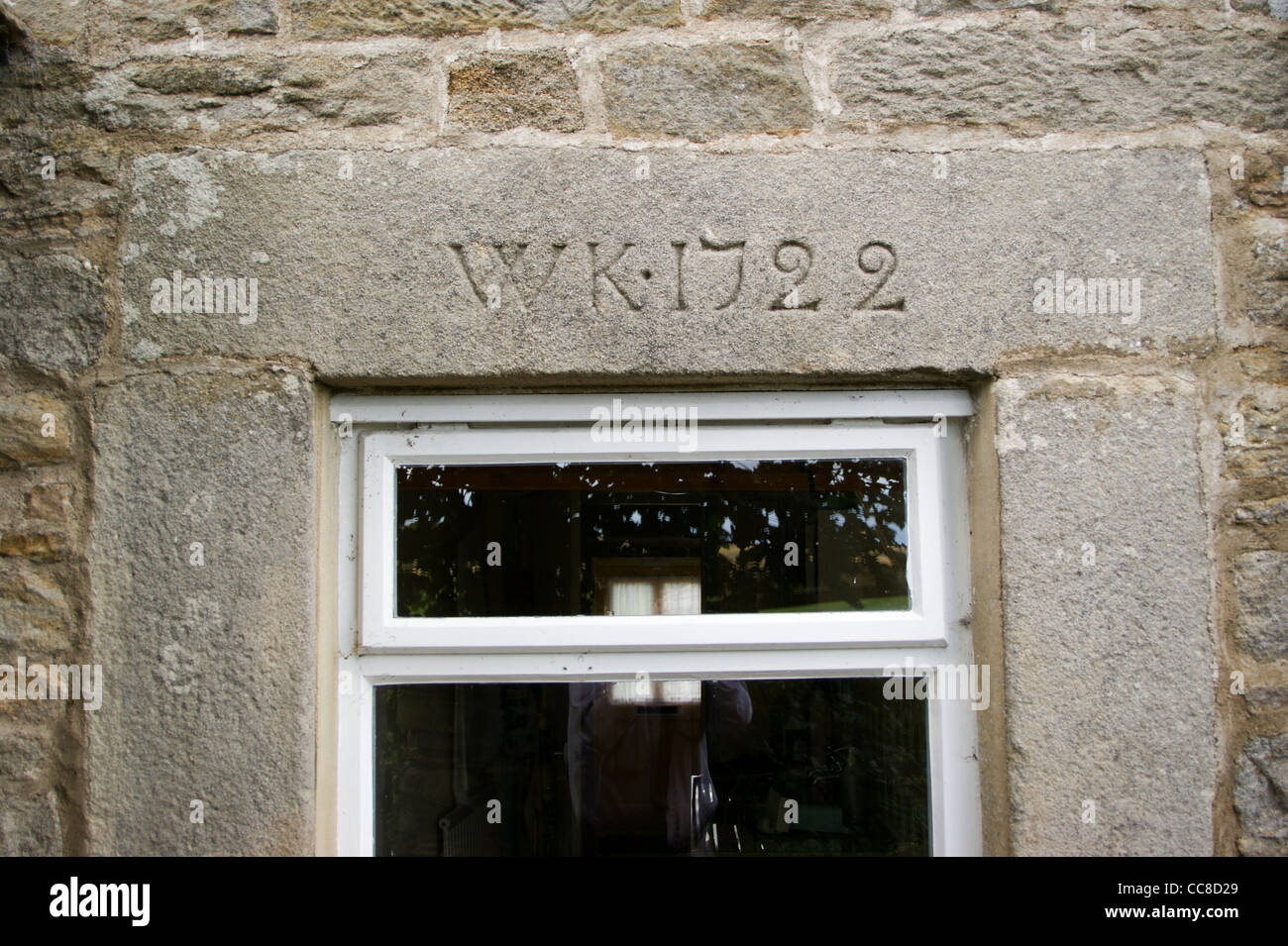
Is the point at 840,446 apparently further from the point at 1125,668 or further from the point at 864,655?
the point at 1125,668

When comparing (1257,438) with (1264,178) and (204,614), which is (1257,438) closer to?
(1264,178)

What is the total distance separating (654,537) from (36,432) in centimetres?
123

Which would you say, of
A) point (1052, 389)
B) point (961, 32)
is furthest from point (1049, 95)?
point (1052, 389)

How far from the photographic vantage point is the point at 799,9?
171 centimetres

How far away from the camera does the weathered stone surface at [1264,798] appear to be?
1.57 metres

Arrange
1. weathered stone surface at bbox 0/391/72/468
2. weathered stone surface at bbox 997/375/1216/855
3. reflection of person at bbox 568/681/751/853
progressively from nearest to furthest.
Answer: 1. weathered stone surface at bbox 997/375/1216/855
2. weathered stone surface at bbox 0/391/72/468
3. reflection of person at bbox 568/681/751/853

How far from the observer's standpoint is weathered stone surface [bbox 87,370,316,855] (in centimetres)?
156

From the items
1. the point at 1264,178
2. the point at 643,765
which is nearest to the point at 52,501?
the point at 643,765

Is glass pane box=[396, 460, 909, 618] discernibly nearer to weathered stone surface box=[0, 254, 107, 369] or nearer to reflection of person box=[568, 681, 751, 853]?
reflection of person box=[568, 681, 751, 853]

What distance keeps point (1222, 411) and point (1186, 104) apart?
607mm

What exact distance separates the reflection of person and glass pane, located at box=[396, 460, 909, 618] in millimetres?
198

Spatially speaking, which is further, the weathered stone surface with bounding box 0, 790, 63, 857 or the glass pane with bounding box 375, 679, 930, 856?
the glass pane with bounding box 375, 679, 930, 856

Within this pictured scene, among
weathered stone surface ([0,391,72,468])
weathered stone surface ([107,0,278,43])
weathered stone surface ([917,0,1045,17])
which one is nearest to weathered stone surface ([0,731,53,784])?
weathered stone surface ([0,391,72,468])

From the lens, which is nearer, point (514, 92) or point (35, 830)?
point (35, 830)
